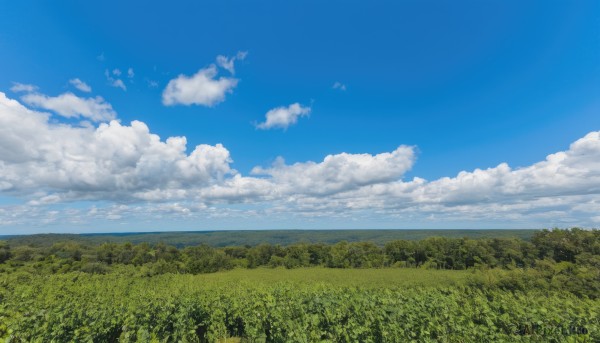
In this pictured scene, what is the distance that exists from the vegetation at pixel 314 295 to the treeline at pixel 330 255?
0.26 meters

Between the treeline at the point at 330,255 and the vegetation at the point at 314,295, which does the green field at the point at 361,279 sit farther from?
the treeline at the point at 330,255

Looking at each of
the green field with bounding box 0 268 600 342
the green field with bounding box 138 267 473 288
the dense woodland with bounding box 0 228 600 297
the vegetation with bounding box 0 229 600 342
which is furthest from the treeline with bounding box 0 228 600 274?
the green field with bounding box 0 268 600 342

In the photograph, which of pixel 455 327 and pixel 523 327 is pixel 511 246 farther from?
pixel 455 327

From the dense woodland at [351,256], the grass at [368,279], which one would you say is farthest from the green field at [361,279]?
the dense woodland at [351,256]

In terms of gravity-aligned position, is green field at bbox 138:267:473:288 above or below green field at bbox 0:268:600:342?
Answer: below

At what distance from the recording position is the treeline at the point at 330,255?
4441 cm

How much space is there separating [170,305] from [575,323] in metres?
17.7

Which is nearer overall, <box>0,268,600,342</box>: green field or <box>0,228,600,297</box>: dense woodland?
<box>0,268,600,342</box>: green field

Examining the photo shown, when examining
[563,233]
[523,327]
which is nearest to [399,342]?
[523,327]

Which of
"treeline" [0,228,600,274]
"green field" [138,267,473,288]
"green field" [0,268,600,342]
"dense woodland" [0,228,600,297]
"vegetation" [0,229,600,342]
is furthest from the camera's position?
"treeline" [0,228,600,274]

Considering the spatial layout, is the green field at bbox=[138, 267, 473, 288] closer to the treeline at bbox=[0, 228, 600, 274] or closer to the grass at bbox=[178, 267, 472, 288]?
the grass at bbox=[178, 267, 472, 288]

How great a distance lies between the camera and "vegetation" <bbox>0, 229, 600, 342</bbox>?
1140cm

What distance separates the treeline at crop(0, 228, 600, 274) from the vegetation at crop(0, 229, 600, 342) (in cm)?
Answer: 26

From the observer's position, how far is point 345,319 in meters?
15.1
